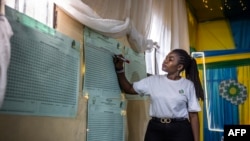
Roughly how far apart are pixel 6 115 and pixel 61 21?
0.53m

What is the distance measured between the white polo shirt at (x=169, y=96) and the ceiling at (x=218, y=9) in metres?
2.17

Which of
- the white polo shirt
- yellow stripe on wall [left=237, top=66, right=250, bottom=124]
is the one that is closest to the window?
the white polo shirt

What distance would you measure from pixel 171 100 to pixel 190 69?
35 centimetres

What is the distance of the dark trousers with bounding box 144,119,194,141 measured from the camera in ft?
5.71

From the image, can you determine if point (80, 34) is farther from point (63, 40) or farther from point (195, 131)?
point (195, 131)

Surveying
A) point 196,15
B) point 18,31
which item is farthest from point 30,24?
point 196,15

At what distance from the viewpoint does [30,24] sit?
3.87ft

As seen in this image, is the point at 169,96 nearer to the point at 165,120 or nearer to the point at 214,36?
the point at 165,120

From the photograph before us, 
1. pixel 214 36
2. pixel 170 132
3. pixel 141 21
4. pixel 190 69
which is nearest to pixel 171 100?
pixel 170 132

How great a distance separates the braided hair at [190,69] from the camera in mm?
1904

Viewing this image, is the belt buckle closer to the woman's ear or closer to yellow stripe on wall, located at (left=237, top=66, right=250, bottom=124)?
the woman's ear

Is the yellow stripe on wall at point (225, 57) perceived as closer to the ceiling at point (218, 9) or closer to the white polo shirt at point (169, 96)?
the ceiling at point (218, 9)

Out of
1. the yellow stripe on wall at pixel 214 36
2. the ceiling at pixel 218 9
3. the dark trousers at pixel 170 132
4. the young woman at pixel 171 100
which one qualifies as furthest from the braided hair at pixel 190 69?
the yellow stripe on wall at pixel 214 36

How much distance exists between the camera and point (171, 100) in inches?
69.6
